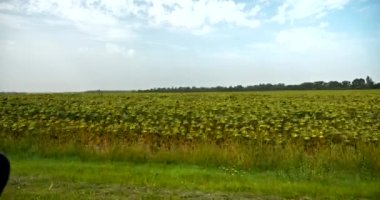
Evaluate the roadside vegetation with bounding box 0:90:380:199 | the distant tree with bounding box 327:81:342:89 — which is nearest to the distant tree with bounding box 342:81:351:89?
the distant tree with bounding box 327:81:342:89

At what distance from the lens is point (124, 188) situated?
859cm

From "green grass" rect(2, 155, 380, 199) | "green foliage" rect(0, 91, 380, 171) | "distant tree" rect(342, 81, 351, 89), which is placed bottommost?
"green grass" rect(2, 155, 380, 199)

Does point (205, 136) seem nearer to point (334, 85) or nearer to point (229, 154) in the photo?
point (229, 154)

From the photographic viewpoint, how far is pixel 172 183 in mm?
9094

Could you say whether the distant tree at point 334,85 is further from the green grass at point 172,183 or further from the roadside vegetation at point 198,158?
the green grass at point 172,183

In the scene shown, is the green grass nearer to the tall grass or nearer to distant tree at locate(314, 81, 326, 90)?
the tall grass

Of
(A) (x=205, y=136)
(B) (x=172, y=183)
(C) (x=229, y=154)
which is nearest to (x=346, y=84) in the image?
(A) (x=205, y=136)

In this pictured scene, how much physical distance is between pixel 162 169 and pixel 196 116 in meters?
9.96

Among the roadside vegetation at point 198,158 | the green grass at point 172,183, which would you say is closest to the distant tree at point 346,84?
the roadside vegetation at point 198,158

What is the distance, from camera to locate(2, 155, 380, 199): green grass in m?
8.19

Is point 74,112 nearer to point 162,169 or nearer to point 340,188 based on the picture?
point 162,169

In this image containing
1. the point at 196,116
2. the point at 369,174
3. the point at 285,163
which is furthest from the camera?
the point at 196,116

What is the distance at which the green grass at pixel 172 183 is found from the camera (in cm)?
819

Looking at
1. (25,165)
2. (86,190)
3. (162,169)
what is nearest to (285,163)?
(162,169)
